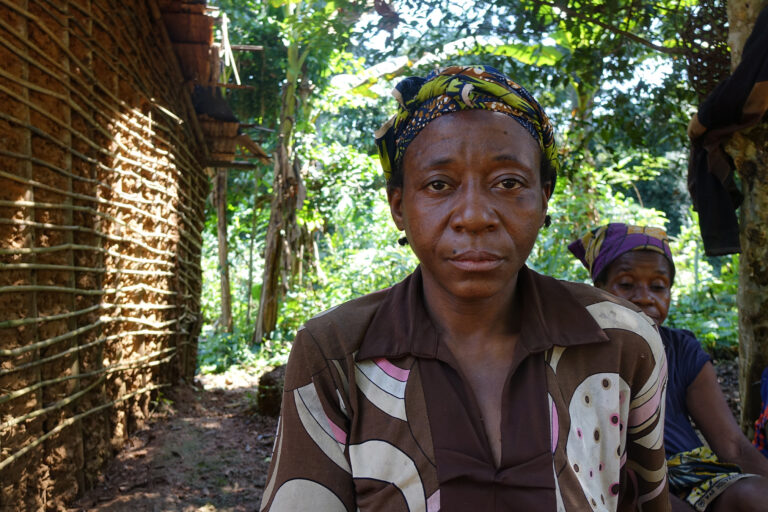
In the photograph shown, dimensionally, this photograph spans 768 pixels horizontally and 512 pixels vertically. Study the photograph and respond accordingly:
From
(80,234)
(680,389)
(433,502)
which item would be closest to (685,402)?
(680,389)

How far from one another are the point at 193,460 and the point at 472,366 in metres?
3.99

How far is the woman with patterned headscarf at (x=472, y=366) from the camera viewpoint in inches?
50.3

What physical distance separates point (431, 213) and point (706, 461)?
1.51 meters

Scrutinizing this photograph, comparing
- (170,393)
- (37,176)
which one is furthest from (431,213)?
(170,393)

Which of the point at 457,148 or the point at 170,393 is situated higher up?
the point at 457,148

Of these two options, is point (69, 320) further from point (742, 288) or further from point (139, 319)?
point (742, 288)

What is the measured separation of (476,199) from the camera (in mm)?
1421

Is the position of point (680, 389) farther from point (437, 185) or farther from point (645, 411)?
point (437, 185)

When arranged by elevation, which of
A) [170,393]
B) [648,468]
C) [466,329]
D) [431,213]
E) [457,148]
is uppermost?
[457,148]

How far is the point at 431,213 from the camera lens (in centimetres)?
147

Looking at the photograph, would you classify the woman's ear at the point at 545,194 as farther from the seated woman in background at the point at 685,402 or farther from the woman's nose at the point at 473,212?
the seated woman in background at the point at 685,402

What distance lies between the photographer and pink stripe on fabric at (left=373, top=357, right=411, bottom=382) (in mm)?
1371

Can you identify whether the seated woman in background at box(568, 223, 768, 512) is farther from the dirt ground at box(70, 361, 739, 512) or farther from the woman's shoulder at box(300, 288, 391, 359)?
the dirt ground at box(70, 361, 739, 512)

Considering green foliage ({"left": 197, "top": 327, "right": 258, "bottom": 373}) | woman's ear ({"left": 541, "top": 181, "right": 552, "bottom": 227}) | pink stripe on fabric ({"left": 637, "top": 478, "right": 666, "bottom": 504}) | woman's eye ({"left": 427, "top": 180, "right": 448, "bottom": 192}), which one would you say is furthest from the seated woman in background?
green foliage ({"left": 197, "top": 327, "right": 258, "bottom": 373})
